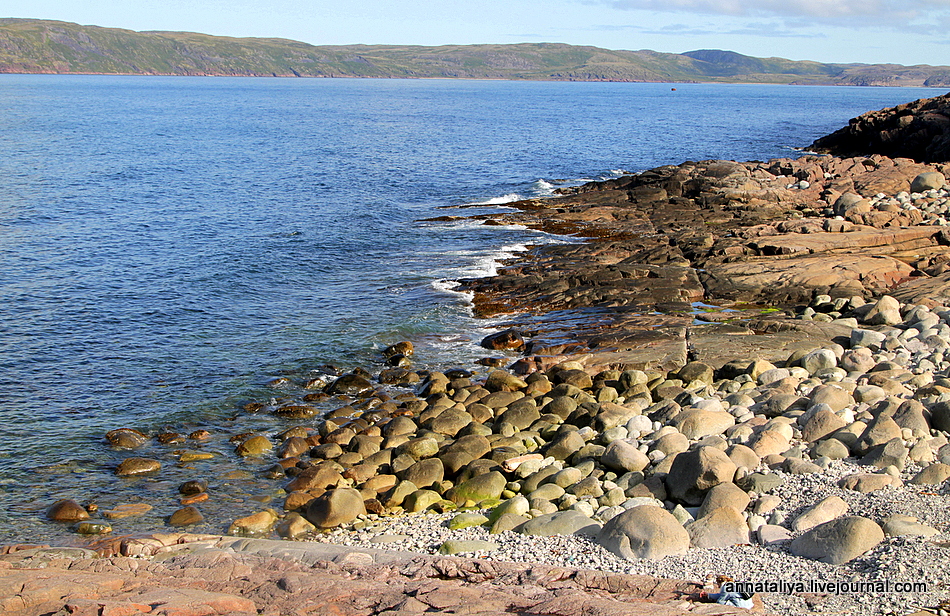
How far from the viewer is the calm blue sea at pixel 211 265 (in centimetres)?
1950

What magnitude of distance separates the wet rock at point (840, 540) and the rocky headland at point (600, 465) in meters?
0.03

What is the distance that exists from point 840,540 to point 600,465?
206 inches

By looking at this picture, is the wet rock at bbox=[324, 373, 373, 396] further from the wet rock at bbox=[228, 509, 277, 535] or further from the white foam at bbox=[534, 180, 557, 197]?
the white foam at bbox=[534, 180, 557, 197]

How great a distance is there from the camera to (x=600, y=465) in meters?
14.4

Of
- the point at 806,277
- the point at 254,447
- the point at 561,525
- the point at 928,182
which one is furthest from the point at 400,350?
the point at 928,182

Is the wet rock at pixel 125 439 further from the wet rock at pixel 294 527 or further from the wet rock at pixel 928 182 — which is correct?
the wet rock at pixel 928 182

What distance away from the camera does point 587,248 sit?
32.8 meters

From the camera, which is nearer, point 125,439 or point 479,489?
point 479,489

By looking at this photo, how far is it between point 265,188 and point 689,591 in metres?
49.4

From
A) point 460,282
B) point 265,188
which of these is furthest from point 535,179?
point 460,282

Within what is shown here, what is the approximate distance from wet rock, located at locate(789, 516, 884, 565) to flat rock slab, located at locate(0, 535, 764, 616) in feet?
6.20

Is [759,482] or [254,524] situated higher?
[759,482]

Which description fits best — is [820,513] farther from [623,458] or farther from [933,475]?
[623,458]

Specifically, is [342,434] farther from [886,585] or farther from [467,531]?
[886,585]
